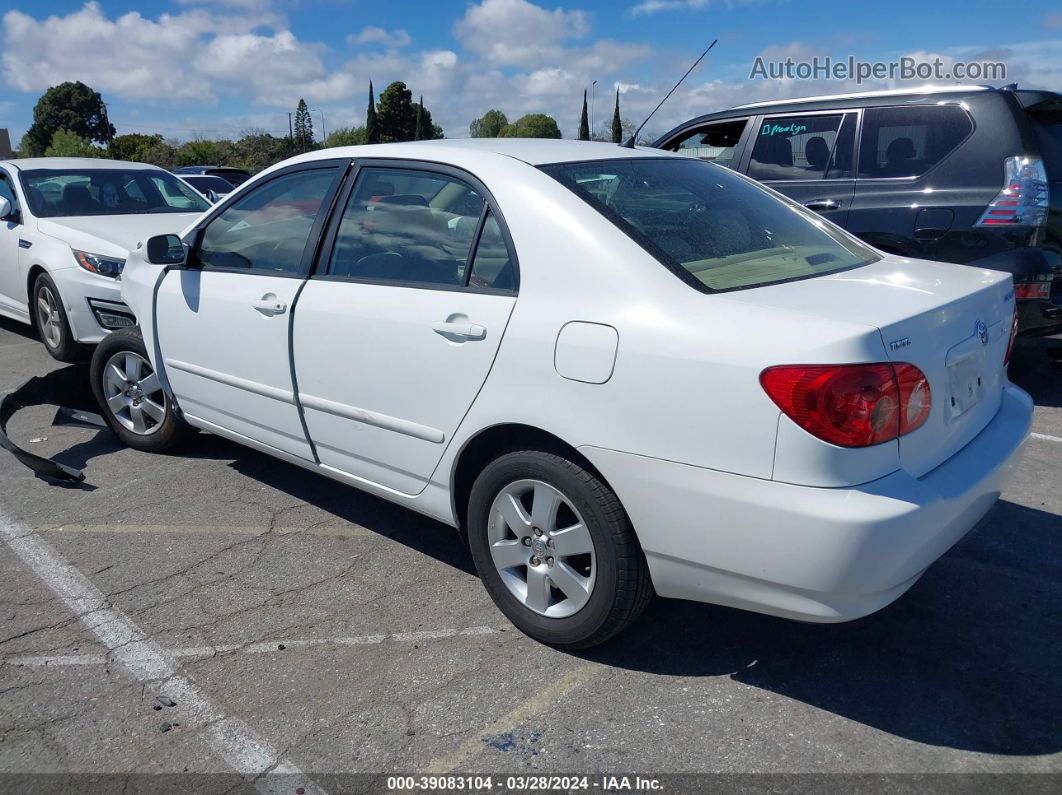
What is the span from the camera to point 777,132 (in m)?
6.80

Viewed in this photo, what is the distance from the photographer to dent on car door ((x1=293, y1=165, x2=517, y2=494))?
305cm

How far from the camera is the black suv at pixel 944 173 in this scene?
5336mm

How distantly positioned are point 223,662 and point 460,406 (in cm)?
118

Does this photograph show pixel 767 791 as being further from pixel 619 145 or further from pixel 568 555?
pixel 619 145

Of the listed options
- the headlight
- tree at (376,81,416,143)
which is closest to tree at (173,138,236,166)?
tree at (376,81,416,143)

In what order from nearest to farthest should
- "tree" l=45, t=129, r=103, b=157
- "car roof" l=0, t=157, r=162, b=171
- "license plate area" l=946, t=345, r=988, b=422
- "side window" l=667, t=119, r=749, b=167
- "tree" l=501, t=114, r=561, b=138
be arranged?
"license plate area" l=946, t=345, r=988, b=422
"side window" l=667, t=119, r=749, b=167
"car roof" l=0, t=157, r=162, b=171
"tree" l=45, t=129, r=103, b=157
"tree" l=501, t=114, r=561, b=138

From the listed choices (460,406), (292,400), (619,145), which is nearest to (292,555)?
(292,400)

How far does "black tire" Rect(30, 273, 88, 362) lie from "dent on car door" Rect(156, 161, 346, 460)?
2959mm

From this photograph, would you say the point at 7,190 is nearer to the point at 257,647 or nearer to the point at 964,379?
the point at 257,647

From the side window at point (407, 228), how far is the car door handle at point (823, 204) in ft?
11.9

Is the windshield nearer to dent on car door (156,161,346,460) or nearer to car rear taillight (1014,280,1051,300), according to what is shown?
dent on car door (156,161,346,460)

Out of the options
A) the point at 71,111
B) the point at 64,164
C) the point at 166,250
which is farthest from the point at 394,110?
the point at 166,250

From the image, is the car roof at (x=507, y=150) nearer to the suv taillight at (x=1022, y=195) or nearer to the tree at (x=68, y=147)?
the suv taillight at (x=1022, y=195)

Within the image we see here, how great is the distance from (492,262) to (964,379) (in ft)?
5.09
